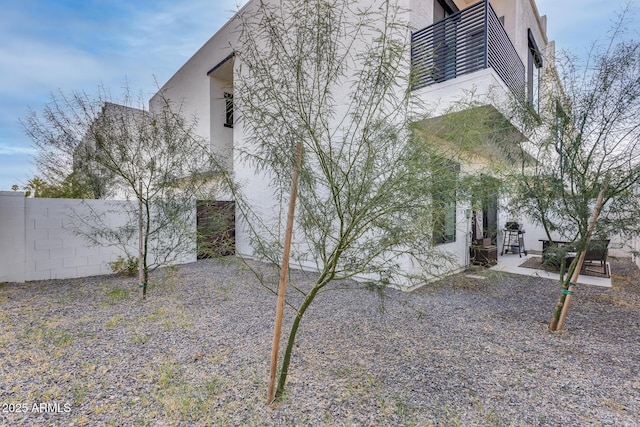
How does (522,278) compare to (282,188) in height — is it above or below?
below

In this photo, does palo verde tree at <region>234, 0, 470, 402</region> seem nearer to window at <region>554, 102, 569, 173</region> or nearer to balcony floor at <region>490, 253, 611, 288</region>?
window at <region>554, 102, 569, 173</region>

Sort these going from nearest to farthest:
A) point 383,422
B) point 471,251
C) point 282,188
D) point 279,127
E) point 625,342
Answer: point 383,422, point 279,127, point 282,188, point 625,342, point 471,251

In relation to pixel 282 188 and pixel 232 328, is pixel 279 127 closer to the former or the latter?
pixel 282 188

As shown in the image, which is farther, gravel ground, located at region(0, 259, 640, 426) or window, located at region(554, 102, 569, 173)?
window, located at region(554, 102, 569, 173)

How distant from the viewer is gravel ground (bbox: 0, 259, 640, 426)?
7.17 ft

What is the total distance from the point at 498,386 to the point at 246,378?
2306 millimetres

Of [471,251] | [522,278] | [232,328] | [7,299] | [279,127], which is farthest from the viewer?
[471,251]

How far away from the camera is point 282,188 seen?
8.34 ft

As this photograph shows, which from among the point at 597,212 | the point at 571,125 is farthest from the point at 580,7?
the point at 597,212

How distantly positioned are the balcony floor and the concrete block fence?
9.35m

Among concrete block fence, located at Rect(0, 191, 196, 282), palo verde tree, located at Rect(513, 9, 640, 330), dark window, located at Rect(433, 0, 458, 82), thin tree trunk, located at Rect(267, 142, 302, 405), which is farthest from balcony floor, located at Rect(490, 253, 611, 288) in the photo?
concrete block fence, located at Rect(0, 191, 196, 282)

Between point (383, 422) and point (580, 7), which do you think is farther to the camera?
point (580, 7)

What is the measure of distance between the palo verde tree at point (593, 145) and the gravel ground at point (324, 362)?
1055 mm

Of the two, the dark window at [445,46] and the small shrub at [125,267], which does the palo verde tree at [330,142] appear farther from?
the small shrub at [125,267]
